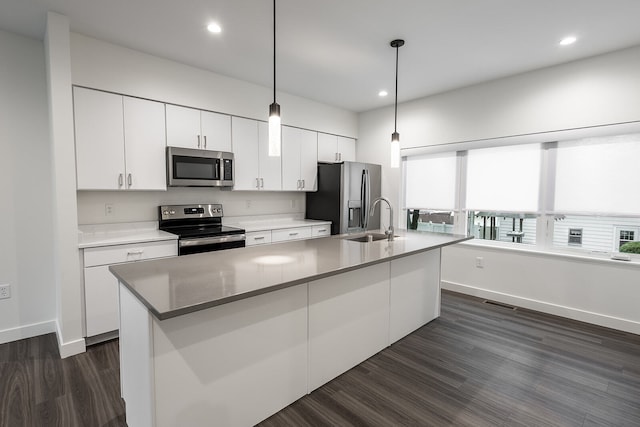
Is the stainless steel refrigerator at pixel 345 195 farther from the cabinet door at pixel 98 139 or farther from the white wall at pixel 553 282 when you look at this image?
the cabinet door at pixel 98 139

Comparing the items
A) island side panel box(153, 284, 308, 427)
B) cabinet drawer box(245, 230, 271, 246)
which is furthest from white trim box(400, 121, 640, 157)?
island side panel box(153, 284, 308, 427)

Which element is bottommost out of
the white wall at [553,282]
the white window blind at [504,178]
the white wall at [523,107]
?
the white wall at [553,282]

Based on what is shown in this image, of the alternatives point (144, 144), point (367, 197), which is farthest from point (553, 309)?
point (144, 144)

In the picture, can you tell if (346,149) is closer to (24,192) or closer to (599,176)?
(599,176)

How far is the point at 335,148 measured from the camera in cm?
500

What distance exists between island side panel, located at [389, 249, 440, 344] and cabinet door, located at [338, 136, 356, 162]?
7.98ft

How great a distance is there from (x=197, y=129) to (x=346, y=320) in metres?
2.60

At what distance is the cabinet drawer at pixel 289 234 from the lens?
3953mm

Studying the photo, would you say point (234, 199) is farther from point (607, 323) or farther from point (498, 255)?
point (607, 323)

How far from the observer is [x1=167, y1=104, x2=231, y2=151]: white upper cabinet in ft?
10.8

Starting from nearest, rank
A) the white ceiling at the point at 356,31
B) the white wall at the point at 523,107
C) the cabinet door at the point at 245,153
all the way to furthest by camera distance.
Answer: the white ceiling at the point at 356,31 → the white wall at the point at 523,107 → the cabinet door at the point at 245,153

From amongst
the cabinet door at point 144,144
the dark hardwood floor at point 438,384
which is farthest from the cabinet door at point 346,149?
the dark hardwood floor at point 438,384

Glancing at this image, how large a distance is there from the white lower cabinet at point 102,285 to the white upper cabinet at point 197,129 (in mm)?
1222

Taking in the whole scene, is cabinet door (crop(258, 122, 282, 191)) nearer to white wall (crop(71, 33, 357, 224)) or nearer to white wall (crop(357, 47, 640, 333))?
white wall (crop(71, 33, 357, 224))
